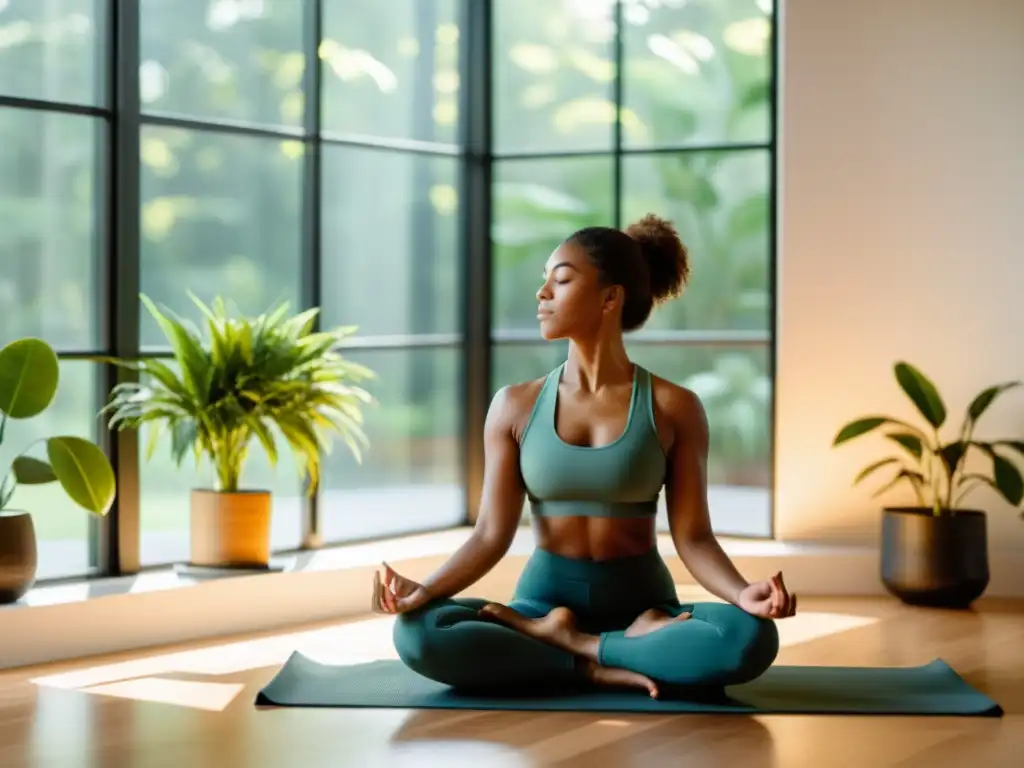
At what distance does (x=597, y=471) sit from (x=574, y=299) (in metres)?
0.44

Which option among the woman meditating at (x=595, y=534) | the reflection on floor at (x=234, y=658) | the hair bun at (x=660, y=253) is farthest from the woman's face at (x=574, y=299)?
the reflection on floor at (x=234, y=658)

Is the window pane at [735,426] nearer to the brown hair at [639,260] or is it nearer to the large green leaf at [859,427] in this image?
the large green leaf at [859,427]

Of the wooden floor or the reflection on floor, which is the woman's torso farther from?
the reflection on floor

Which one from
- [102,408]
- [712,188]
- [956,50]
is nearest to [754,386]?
[712,188]

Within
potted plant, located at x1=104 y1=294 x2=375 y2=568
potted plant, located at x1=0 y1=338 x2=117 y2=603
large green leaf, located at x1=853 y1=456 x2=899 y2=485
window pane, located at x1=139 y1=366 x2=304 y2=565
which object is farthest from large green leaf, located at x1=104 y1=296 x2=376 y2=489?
large green leaf, located at x1=853 y1=456 x2=899 y2=485

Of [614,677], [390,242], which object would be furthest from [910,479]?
[614,677]

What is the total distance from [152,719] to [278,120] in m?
2.62

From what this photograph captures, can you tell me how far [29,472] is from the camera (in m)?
4.54

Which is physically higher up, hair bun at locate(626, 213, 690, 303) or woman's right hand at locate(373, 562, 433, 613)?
hair bun at locate(626, 213, 690, 303)

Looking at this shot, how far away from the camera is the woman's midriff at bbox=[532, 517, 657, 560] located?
3.97 m

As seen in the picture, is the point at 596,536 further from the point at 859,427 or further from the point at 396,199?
the point at 396,199

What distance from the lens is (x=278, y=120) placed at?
570 centimetres

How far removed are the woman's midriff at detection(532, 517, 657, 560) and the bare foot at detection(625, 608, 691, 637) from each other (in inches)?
6.6

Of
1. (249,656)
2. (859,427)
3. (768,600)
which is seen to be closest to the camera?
(768,600)
